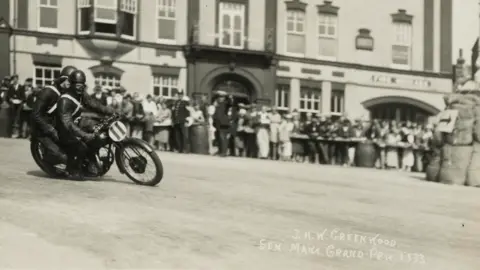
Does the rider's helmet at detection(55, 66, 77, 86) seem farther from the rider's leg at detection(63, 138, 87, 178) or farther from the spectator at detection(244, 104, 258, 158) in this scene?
the spectator at detection(244, 104, 258, 158)

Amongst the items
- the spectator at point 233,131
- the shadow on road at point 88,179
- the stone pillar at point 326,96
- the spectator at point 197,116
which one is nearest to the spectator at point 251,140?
the spectator at point 233,131

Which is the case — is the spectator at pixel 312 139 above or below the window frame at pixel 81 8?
below

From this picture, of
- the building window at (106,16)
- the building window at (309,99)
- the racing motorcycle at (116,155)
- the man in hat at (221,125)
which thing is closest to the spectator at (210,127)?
the man in hat at (221,125)

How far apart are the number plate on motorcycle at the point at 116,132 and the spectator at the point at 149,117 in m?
5.44

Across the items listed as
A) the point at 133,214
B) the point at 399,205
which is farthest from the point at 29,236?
the point at 399,205

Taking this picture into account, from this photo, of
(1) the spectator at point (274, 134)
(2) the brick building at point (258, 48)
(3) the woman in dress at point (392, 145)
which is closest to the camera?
(2) the brick building at point (258, 48)

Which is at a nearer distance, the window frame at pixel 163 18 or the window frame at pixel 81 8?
the window frame at pixel 81 8

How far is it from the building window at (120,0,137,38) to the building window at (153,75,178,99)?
4.11ft

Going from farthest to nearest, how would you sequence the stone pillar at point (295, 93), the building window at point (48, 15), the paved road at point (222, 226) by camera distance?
the stone pillar at point (295, 93)
the building window at point (48, 15)
the paved road at point (222, 226)

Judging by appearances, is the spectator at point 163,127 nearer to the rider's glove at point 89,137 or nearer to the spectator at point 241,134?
the spectator at point 241,134

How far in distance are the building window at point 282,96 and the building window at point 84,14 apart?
5.40 meters

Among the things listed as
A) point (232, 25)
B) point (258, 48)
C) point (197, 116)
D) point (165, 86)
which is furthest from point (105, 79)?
point (258, 48)

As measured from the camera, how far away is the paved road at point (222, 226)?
3.50 meters

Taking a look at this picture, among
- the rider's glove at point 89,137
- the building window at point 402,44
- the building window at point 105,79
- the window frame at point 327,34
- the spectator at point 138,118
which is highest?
the window frame at point 327,34
